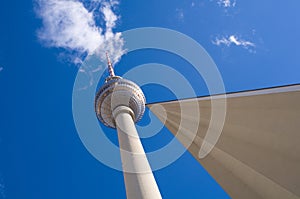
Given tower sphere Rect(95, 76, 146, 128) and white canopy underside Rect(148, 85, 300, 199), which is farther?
tower sphere Rect(95, 76, 146, 128)

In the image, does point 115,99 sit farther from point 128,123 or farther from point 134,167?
point 134,167

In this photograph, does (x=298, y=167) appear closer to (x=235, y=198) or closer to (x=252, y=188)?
(x=252, y=188)

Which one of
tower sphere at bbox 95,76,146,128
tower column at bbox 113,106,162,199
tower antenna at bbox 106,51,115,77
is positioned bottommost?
tower column at bbox 113,106,162,199

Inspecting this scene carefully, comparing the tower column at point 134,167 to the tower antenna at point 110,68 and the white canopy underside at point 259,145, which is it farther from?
the white canopy underside at point 259,145

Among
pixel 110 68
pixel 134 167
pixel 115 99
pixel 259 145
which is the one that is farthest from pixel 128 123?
pixel 259 145

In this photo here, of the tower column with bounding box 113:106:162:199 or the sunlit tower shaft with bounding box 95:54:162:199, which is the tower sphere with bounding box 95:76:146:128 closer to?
the sunlit tower shaft with bounding box 95:54:162:199

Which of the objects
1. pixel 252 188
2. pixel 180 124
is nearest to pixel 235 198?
pixel 252 188

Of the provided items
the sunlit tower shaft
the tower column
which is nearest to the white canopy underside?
the tower column
